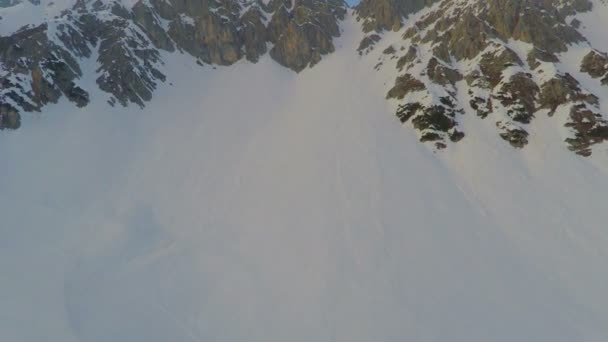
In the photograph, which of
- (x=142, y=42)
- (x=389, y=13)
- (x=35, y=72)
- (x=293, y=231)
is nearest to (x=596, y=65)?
(x=389, y=13)

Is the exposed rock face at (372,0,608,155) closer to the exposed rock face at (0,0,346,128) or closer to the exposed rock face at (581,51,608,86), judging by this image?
the exposed rock face at (581,51,608,86)

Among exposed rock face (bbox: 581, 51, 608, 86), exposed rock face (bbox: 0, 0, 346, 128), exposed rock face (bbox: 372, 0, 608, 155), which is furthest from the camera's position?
exposed rock face (bbox: 0, 0, 346, 128)

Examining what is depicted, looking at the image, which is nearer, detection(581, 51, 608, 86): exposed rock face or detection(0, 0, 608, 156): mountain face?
detection(0, 0, 608, 156): mountain face

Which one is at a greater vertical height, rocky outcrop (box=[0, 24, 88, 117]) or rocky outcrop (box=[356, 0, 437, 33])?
rocky outcrop (box=[356, 0, 437, 33])

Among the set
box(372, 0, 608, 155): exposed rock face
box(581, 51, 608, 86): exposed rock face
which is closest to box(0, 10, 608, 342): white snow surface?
box(372, 0, 608, 155): exposed rock face

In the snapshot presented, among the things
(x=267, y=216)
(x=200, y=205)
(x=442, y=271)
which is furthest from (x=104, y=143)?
(x=442, y=271)

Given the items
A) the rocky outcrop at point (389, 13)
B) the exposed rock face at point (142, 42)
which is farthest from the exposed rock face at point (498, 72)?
the exposed rock face at point (142, 42)

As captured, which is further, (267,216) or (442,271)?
(267,216)

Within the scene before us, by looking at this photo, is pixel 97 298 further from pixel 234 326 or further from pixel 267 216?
pixel 267 216
